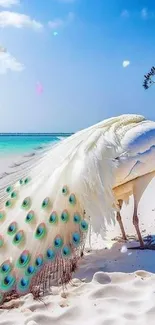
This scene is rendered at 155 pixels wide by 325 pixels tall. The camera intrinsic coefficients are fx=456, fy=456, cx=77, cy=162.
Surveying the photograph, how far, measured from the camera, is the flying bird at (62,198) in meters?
3.79

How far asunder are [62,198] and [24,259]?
0.70 meters

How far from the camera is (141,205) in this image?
326 inches

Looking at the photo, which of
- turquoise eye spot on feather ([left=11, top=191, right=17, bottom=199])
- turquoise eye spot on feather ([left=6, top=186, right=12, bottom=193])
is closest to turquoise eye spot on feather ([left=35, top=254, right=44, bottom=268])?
turquoise eye spot on feather ([left=11, top=191, right=17, bottom=199])

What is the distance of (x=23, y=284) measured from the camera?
3.66 metres

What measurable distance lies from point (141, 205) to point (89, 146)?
153 inches

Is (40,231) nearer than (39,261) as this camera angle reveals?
No

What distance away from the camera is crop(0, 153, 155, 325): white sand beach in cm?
341

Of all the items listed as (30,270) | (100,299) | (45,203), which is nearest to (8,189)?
(45,203)

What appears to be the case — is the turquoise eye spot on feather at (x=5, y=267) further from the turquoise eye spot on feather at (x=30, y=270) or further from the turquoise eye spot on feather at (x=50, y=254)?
the turquoise eye spot on feather at (x=50, y=254)

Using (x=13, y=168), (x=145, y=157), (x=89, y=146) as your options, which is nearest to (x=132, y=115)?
Result: (x=145, y=157)

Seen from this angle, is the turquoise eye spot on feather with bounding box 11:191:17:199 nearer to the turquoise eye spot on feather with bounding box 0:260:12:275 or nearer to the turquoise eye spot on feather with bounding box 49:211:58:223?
the turquoise eye spot on feather with bounding box 49:211:58:223

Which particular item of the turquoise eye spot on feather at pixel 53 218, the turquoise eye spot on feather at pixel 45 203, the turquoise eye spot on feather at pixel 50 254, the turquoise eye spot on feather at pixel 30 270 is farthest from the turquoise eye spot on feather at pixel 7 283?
the turquoise eye spot on feather at pixel 45 203

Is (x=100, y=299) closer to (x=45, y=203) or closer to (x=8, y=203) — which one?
(x=45, y=203)

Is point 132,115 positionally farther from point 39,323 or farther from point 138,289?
point 39,323
